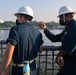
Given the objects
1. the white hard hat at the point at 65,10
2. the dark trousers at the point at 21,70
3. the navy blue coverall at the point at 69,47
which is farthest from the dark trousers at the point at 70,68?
the white hard hat at the point at 65,10

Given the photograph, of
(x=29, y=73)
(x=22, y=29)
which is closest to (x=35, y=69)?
(x=29, y=73)

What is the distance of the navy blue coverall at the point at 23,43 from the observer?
14.3ft

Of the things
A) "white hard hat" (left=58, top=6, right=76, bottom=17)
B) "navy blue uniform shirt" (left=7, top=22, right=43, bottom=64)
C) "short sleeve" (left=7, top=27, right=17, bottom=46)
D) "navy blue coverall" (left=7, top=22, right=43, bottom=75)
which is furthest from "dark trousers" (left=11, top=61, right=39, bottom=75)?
"white hard hat" (left=58, top=6, right=76, bottom=17)

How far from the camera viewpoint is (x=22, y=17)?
4.58 m

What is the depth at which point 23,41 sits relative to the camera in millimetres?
4480

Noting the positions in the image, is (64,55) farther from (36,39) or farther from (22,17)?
(22,17)

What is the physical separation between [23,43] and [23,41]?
0.12 ft

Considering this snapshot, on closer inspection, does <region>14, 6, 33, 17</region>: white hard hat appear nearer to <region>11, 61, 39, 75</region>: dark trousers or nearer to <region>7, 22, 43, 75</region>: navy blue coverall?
<region>7, 22, 43, 75</region>: navy blue coverall

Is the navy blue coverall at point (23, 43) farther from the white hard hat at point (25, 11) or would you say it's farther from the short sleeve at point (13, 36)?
the white hard hat at point (25, 11)

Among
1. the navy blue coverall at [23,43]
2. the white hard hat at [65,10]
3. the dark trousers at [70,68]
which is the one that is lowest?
the dark trousers at [70,68]

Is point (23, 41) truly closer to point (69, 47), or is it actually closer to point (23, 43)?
point (23, 43)

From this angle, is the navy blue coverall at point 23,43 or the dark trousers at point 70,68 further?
the dark trousers at point 70,68

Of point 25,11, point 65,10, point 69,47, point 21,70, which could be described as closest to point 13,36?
point 25,11

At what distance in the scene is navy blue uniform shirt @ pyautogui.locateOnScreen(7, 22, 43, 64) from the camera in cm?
436
